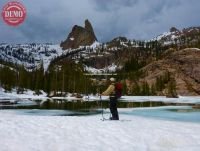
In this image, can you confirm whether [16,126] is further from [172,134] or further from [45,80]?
[45,80]

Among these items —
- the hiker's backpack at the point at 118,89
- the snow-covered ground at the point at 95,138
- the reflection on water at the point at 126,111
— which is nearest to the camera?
the snow-covered ground at the point at 95,138

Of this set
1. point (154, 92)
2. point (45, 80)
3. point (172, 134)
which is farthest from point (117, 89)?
point (154, 92)

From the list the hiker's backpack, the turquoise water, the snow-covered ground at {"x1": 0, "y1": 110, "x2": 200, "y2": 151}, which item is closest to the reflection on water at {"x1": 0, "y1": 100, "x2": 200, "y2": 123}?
the turquoise water

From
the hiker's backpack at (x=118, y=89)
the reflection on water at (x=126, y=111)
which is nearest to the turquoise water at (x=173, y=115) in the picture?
the reflection on water at (x=126, y=111)

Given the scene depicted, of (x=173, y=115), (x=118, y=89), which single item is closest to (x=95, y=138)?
(x=118, y=89)

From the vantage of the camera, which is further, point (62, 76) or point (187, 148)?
point (62, 76)

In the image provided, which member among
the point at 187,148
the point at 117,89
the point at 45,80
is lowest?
the point at 187,148

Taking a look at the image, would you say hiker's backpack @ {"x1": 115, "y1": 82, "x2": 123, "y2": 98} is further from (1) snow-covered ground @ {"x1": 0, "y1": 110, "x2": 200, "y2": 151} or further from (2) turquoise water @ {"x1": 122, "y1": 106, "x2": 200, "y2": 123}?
(2) turquoise water @ {"x1": 122, "y1": 106, "x2": 200, "y2": 123}

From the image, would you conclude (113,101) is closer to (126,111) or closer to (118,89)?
(118,89)

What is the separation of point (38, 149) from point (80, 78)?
154 m

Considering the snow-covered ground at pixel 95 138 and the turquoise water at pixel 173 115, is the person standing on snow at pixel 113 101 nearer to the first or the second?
the snow-covered ground at pixel 95 138

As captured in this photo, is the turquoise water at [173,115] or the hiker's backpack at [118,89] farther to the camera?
the turquoise water at [173,115]

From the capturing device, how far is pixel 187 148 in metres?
12.1

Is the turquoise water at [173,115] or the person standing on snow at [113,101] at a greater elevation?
the person standing on snow at [113,101]
